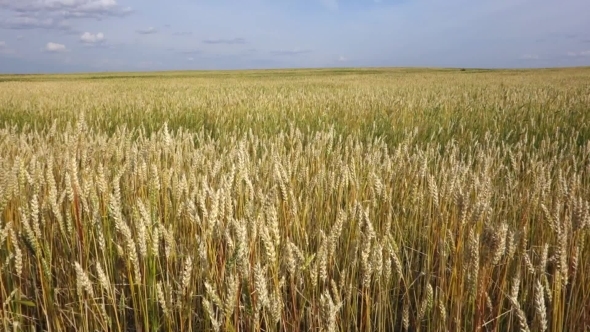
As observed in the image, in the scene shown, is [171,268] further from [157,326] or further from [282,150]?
[282,150]

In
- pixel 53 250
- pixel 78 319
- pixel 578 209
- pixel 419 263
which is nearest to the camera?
pixel 578 209

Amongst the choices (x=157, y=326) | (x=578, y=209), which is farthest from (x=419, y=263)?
(x=157, y=326)

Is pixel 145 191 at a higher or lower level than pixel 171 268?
higher

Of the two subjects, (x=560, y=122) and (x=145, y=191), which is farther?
(x=560, y=122)

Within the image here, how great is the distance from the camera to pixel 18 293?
63.2 inches

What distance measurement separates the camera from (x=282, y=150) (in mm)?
3232

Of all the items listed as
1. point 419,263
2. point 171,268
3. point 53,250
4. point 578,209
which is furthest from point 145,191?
point 578,209

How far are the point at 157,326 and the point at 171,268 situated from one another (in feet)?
0.84

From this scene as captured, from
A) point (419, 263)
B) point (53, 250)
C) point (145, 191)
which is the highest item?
point (145, 191)

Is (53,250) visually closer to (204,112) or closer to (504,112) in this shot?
(204,112)

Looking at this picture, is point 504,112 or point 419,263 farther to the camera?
point 504,112

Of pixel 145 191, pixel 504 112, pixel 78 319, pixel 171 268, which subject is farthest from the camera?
pixel 504 112

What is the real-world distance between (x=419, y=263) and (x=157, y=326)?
113 centimetres

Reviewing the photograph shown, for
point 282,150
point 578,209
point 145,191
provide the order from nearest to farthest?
point 578,209
point 145,191
point 282,150
